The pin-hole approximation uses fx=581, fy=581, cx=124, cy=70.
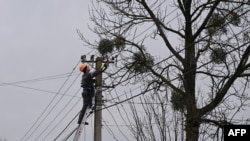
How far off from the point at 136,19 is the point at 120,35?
528 mm

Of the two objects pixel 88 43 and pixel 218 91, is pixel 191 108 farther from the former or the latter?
pixel 88 43

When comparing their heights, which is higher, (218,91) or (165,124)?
(218,91)

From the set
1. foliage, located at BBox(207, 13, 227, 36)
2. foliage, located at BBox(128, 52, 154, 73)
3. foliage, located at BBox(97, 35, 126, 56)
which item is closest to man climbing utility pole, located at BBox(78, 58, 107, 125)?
foliage, located at BBox(97, 35, 126, 56)

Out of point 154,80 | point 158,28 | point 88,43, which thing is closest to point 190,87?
point 154,80

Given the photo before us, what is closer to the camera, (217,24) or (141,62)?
(217,24)

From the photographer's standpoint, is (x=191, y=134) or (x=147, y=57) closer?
(x=191, y=134)

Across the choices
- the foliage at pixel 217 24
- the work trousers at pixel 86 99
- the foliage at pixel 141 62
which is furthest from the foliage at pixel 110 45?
the foliage at pixel 217 24

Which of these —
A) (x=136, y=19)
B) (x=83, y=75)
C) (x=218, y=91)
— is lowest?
(x=218, y=91)

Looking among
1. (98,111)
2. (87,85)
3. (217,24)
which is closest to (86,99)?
(87,85)

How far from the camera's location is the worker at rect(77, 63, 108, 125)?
46.3 feet

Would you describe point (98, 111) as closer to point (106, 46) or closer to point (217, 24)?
point (106, 46)

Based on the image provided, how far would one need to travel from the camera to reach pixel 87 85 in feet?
47.0

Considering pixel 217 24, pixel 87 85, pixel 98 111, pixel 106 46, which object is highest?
pixel 106 46

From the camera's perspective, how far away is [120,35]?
1341 centimetres
